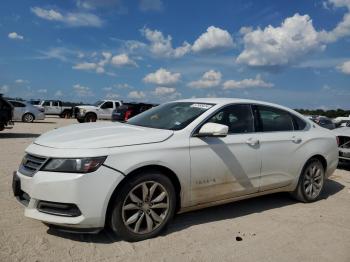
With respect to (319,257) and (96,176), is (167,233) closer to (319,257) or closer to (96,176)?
(96,176)

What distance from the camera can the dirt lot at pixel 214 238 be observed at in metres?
4.04

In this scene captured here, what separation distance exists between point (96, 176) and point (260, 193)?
265 centimetres

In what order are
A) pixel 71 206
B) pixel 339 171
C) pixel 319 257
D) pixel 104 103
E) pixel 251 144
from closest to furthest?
pixel 71 206 → pixel 319 257 → pixel 251 144 → pixel 339 171 → pixel 104 103

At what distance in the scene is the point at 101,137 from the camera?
4414 millimetres

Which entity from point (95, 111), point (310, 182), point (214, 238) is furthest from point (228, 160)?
point (95, 111)

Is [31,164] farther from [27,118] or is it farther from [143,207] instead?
[27,118]

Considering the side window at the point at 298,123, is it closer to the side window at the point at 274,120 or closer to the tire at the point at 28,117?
the side window at the point at 274,120

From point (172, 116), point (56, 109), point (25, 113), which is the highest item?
point (56, 109)

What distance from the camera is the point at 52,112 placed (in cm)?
4019

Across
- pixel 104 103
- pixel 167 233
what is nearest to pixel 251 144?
pixel 167 233

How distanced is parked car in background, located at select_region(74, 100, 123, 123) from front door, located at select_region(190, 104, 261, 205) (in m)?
25.3

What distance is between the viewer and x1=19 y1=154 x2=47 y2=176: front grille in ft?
13.8

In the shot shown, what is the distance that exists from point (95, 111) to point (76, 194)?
27024 millimetres

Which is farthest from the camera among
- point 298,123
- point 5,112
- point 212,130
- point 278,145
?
point 5,112
